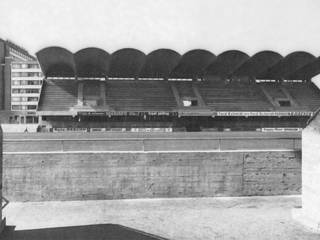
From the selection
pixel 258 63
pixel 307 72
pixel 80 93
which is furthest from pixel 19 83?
pixel 307 72

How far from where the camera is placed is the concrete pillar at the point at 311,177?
9.95 m

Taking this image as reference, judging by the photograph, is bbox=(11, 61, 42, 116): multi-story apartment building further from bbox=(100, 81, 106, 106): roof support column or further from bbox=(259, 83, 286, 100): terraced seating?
bbox=(259, 83, 286, 100): terraced seating

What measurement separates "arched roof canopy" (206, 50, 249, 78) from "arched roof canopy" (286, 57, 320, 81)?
22.2 ft

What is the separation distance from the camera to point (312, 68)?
116 ft

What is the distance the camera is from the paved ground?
9617mm

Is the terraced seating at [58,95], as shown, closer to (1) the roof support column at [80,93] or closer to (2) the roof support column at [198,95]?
(1) the roof support column at [80,93]

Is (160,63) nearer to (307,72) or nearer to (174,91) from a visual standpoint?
(174,91)

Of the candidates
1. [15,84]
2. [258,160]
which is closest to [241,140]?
[258,160]

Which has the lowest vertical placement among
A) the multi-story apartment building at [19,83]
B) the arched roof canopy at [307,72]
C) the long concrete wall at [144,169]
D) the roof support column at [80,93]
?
the long concrete wall at [144,169]

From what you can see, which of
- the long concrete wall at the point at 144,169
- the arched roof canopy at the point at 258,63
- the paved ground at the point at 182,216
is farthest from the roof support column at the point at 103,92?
the paved ground at the point at 182,216

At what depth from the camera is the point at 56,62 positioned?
31.8 m

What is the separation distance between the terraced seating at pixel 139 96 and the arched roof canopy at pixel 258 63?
800cm

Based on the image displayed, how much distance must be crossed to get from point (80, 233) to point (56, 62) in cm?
2505

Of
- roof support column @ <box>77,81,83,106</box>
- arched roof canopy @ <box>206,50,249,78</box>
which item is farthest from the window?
roof support column @ <box>77,81,83,106</box>
